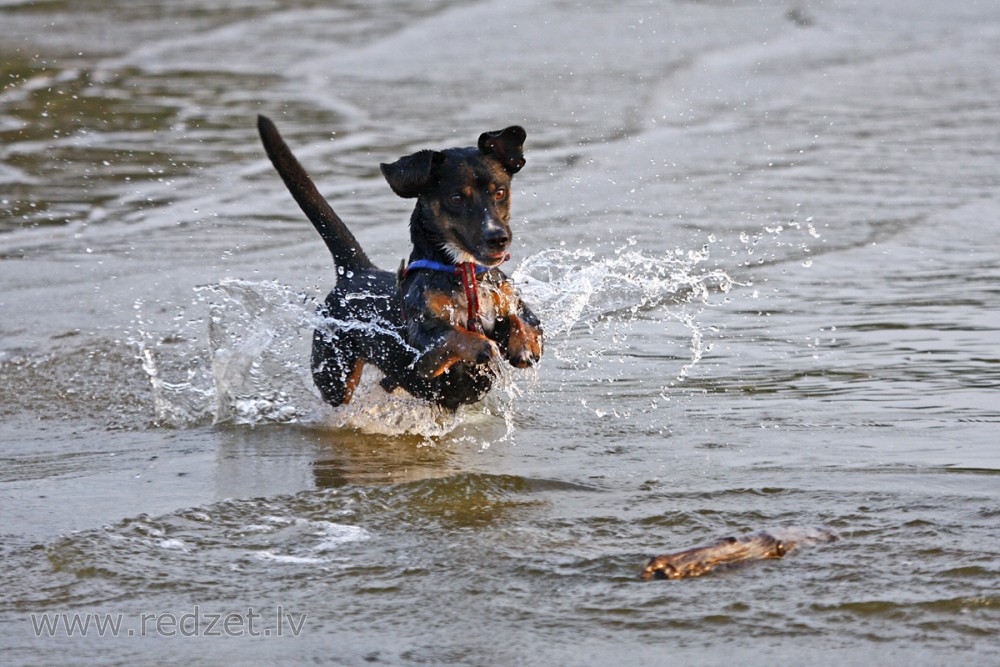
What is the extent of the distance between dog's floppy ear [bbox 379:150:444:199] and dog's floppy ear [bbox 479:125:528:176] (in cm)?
18

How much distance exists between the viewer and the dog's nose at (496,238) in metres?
5.57

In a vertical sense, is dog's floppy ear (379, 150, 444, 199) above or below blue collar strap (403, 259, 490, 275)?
above

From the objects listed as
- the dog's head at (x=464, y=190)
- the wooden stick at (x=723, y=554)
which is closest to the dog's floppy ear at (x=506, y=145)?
the dog's head at (x=464, y=190)

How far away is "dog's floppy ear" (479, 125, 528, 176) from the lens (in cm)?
580

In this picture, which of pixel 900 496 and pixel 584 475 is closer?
pixel 900 496

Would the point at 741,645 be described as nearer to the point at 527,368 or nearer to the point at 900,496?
the point at 900,496

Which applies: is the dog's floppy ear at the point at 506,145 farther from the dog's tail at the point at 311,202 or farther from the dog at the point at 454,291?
the dog's tail at the point at 311,202

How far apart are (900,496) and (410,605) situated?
172 cm

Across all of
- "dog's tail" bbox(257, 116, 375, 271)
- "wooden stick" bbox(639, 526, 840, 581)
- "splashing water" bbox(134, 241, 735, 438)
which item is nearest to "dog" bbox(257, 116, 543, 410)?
"splashing water" bbox(134, 241, 735, 438)

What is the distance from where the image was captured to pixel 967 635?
3.92 meters

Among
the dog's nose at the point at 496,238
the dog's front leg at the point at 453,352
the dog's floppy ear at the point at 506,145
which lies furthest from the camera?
the dog's floppy ear at the point at 506,145

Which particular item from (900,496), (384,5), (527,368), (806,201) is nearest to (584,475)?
(527,368)

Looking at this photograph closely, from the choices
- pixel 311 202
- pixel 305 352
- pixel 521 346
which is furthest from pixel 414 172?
pixel 305 352

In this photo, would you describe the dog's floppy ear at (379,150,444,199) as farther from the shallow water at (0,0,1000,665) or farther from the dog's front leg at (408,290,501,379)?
the shallow water at (0,0,1000,665)
